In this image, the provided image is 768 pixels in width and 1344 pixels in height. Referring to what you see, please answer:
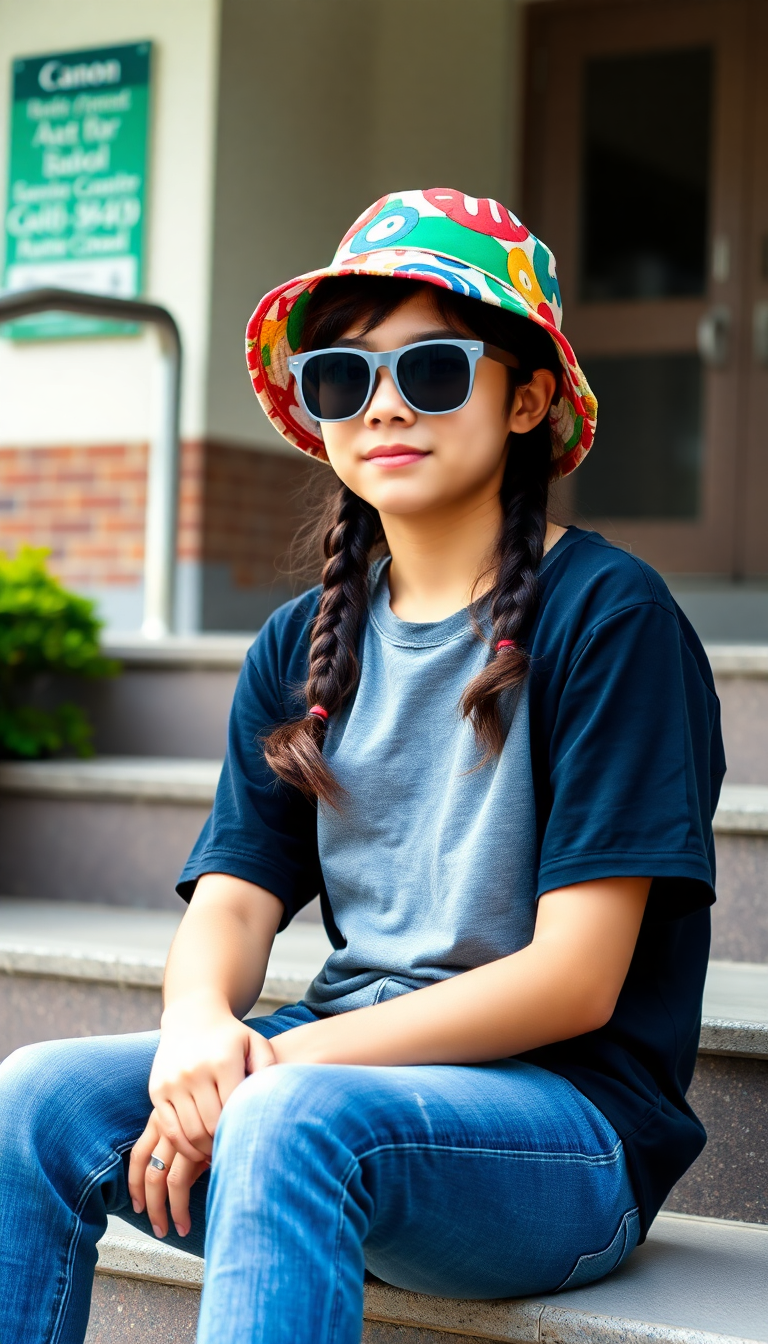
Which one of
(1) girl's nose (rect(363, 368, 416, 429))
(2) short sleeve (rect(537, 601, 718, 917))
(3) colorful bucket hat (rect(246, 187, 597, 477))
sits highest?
(3) colorful bucket hat (rect(246, 187, 597, 477))

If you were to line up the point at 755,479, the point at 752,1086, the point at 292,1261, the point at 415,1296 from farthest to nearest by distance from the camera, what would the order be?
the point at 755,479 → the point at 752,1086 → the point at 415,1296 → the point at 292,1261

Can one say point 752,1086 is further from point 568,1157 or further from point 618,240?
point 618,240

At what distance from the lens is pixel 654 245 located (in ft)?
16.7

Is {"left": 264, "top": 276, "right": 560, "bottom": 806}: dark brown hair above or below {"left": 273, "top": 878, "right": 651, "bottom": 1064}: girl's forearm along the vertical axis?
above

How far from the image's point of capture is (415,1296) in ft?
5.02

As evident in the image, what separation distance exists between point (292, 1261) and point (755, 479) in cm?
415

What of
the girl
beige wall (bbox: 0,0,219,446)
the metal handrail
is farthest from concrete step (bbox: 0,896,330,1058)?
beige wall (bbox: 0,0,219,446)

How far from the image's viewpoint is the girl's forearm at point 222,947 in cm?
156

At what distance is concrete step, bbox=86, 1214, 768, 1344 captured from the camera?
1.44 metres

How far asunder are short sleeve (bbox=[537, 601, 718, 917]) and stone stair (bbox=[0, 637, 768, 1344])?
41 cm

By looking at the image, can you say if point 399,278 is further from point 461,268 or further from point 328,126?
point 328,126

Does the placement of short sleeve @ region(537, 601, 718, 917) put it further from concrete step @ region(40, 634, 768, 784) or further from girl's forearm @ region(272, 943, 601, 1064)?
concrete step @ region(40, 634, 768, 784)

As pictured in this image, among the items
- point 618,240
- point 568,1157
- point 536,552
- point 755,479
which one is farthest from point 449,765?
point 618,240

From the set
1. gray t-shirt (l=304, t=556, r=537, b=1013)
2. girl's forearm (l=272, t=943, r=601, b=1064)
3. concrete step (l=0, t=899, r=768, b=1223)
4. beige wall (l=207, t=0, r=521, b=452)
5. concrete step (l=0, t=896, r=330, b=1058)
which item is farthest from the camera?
beige wall (l=207, t=0, r=521, b=452)
